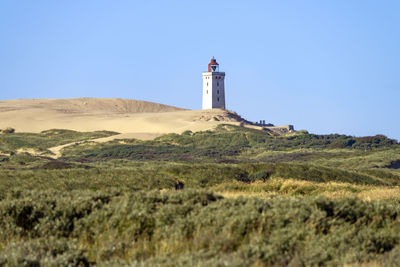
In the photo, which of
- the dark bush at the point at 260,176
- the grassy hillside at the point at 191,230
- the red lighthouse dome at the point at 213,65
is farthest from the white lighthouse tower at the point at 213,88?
the grassy hillside at the point at 191,230

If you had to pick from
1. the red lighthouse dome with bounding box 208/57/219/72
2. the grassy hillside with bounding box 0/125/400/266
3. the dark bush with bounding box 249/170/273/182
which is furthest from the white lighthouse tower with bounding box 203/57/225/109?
the grassy hillside with bounding box 0/125/400/266

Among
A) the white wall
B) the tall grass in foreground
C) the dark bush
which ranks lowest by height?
the dark bush

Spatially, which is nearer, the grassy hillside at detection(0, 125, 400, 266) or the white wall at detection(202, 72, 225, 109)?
the grassy hillside at detection(0, 125, 400, 266)

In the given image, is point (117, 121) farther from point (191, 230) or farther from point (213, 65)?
point (191, 230)

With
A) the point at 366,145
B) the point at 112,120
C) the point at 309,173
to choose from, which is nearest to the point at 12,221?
the point at 309,173

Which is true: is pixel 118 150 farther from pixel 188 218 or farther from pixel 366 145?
pixel 188 218

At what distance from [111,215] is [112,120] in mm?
103525

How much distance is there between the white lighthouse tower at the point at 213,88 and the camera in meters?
131

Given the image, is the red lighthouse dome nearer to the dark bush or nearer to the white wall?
the white wall

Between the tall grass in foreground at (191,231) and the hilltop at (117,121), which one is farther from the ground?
the hilltop at (117,121)

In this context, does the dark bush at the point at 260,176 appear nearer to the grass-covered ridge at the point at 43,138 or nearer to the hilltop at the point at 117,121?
the grass-covered ridge at the point at 43,138

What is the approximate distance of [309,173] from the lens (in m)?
31.6

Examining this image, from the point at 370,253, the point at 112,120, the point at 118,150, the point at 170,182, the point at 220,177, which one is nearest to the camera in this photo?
the point at 370,253

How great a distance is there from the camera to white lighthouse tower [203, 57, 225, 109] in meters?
131
